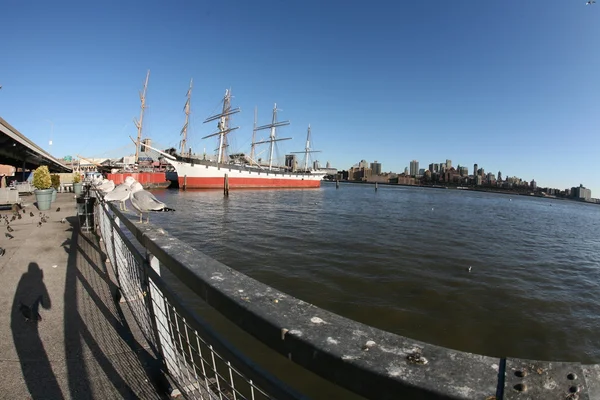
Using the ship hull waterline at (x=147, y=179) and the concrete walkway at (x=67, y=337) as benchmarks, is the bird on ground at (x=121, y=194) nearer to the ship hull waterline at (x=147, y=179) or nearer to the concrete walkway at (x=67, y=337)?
the concrete walkway at (x=67, y=337)

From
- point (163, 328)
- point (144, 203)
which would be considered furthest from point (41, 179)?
point (163, 328)

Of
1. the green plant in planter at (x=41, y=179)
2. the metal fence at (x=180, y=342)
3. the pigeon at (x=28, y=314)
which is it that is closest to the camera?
the metal fence at (x=180, y=342)

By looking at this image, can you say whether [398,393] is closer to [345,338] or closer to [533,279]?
[345,338]

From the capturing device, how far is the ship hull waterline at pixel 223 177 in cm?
5044

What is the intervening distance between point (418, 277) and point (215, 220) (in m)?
12.6

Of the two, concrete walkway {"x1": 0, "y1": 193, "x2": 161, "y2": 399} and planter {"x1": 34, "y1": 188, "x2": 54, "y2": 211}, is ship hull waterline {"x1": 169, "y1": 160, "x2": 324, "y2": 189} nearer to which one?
planter {"x1": 34, "y1": 188, "x2": 54, "y2": 211}

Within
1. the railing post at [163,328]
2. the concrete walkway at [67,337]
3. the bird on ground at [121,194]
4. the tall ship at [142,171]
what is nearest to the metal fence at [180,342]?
the railing post at [163,328]

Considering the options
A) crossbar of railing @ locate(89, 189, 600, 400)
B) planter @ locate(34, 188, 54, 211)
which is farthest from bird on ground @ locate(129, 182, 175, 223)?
planter @ locate(34, 188, 54, 211)

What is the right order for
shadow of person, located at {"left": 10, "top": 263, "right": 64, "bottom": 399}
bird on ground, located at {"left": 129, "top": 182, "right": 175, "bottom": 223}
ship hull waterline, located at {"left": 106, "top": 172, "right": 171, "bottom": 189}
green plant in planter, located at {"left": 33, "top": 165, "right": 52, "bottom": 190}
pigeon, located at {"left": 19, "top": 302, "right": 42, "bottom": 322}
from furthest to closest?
1. ship hull waterline, located at {"left": 106, "top": 172, "right": 171, "bottom": 189}
2. green plant in planter, located at {"left": 33, "top": 165, "right": 52, "bottom": 190}
3. bird on ground, located at {"left": 129, "top": 182, "right": 175, "bottom": 223}
4. pigeon, located at {"left": 19, "top": 302, "right": 42, "bottom": 322}
5. shadow of person, located at {"left": 10, "top": 263, "right": 64, "bottom": 399}

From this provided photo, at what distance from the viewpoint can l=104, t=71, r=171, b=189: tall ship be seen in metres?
47.3

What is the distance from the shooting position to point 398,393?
707 millimetres

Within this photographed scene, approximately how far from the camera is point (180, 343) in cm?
214

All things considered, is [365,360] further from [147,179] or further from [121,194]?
[147,179]

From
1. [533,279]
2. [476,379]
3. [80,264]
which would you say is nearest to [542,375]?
[476,379]
